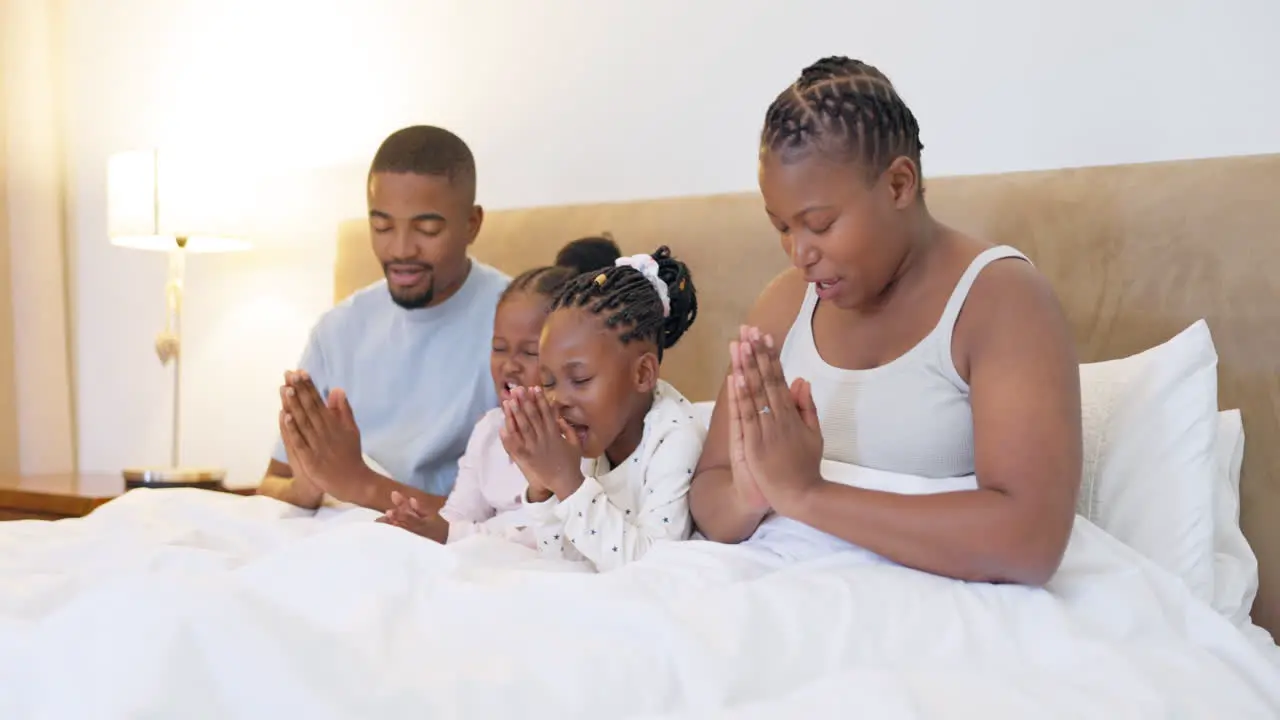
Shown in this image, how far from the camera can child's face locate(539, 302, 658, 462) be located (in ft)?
5.56

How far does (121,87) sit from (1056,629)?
3426mm

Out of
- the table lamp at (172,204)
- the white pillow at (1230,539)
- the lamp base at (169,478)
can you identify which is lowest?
the lamp base at (169,478)

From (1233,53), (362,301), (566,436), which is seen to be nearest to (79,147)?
(362,301)

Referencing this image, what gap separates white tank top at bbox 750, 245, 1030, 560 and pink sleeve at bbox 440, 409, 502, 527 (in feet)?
2.13

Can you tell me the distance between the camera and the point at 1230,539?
166 cm

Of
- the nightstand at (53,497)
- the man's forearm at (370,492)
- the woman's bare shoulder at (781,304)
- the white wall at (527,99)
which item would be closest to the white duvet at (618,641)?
the woman's bare shoulder at (781,304)

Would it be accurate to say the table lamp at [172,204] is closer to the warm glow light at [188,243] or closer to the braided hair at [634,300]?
the warm glow light at [188,243]

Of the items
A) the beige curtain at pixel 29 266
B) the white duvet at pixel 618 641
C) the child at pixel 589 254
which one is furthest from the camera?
the beige curtain at pixel 29 266

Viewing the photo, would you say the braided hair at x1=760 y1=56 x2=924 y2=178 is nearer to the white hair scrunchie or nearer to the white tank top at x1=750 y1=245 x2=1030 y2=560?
the white tank top at x1=750 y1=245 x2=1030 y2=560

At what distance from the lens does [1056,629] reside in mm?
1143

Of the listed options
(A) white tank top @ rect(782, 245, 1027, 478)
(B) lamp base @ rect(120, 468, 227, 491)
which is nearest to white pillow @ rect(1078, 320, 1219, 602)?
(A) white tank top @ rect(782, 245, 1027, 478)

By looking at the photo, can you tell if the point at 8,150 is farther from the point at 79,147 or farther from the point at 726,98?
the point at 726,98

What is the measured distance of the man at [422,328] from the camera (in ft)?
7.47

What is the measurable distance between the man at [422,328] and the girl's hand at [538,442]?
75 centimetres
